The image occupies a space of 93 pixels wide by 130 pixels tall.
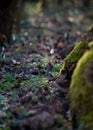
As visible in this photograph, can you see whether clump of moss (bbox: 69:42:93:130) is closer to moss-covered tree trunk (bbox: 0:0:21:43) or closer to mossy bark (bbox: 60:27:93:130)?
mossy bark (bbox: 60:27:93:130)

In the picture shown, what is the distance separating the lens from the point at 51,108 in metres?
5.65

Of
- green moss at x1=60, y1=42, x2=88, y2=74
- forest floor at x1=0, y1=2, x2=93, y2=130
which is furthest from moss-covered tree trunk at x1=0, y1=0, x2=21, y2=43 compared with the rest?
green moss at x1=60, y1=42, x2=88, y2=74

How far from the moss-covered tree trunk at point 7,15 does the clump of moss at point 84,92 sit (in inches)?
202

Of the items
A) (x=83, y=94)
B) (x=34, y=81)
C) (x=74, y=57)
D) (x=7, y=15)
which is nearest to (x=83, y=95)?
(x=83, y=94)

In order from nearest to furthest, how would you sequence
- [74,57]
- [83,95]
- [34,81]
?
[83,95] < [74,57] < [34,81]

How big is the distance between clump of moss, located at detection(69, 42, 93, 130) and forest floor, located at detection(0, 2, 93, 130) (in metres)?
0.30

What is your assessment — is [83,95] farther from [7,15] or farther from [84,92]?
[7,15]

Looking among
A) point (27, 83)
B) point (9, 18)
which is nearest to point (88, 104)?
point (27, 83)

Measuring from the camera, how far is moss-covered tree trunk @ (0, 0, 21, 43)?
10.1 m

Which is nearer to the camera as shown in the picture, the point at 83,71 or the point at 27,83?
the point at 83,71

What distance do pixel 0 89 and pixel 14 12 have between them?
429 centimetres

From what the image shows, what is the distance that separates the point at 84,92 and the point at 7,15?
18.9ft

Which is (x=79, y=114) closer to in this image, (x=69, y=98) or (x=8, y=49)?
(x=69, y=98)

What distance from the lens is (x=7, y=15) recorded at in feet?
34.0
